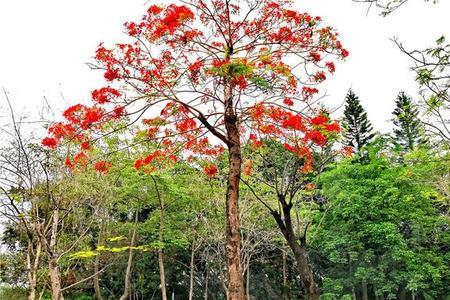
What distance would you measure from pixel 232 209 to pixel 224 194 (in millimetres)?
13795

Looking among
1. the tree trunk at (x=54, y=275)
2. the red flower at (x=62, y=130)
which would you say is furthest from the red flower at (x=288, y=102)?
the tree trunk at (x=54, y=275)

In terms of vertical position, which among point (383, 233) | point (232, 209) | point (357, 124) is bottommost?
point (232, 209)

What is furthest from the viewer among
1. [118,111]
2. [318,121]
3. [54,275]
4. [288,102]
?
[54,275]

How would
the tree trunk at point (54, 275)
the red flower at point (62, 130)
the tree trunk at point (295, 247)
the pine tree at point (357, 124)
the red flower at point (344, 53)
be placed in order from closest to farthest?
1. the red flower at point (344, 53)
2. the red flower at point (62, 130)
3. the tree trunk at point (295, 247)
4. the tree trunk at point (54, 275)
5. the pine tree at point (357, 124)

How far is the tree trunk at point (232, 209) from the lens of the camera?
6012 millimetres

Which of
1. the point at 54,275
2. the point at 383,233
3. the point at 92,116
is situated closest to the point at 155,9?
the point at 92,116

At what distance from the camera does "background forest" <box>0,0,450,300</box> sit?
23.8ft

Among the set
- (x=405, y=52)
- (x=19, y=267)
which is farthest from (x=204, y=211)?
(x=405, y=52)

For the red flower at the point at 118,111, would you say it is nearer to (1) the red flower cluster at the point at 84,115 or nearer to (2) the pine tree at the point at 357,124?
(1) the red flower cluster at the point at 84,115

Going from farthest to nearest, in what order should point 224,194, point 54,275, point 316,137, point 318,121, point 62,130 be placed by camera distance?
point 224,194 < point 54,275 < point 62,130 < point 316,137 < point 318,121

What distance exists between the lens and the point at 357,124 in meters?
33.4

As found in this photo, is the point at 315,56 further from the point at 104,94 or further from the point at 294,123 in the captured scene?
the point at 104,94

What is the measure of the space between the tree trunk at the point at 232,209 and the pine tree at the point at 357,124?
26.9 metres

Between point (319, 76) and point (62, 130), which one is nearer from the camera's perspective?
point (319, 76)
